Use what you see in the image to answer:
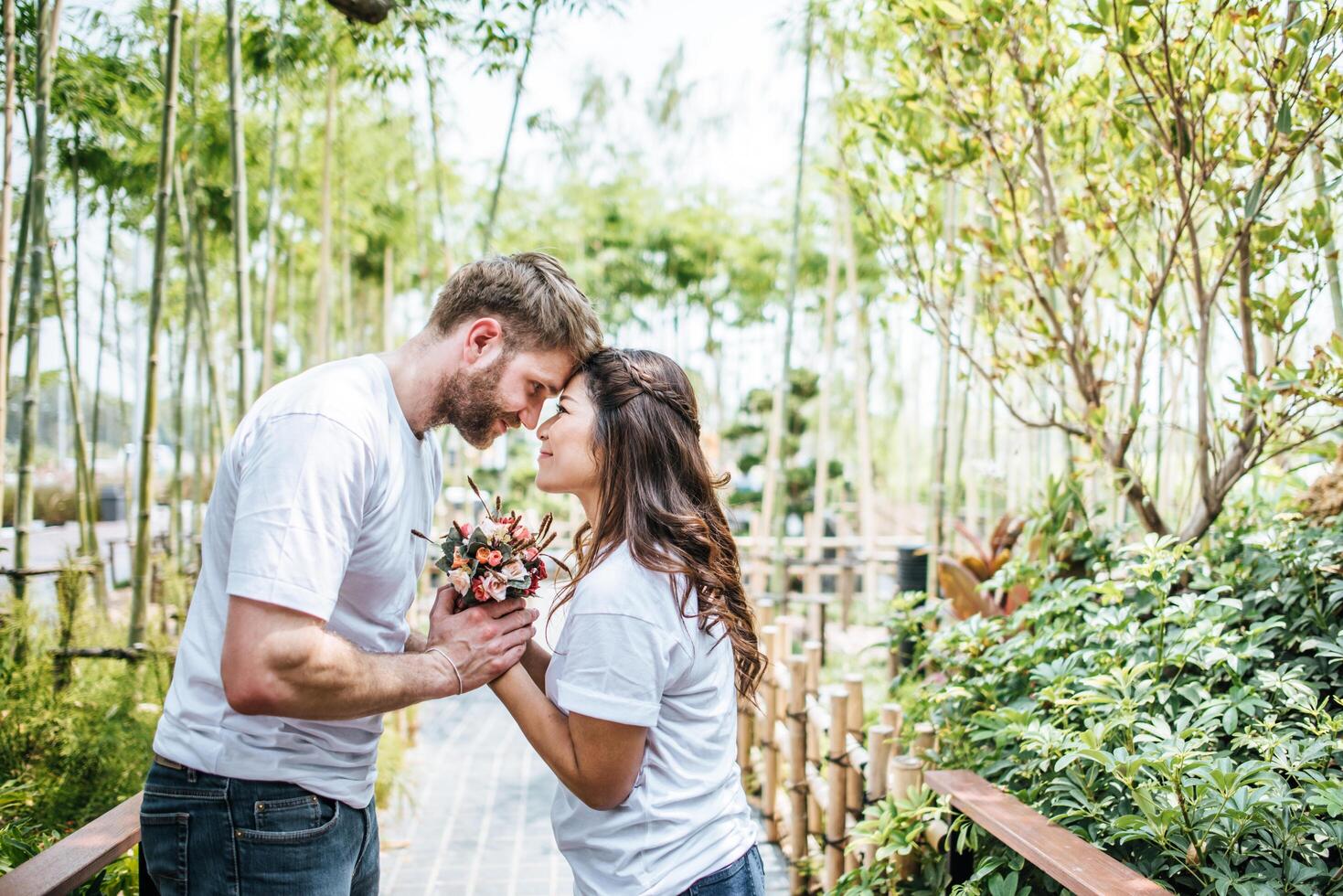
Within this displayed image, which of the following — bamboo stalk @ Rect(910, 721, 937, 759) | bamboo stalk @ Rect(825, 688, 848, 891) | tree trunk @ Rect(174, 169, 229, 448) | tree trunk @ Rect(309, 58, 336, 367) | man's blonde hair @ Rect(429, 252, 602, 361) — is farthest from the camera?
tree trunk @ Rect(309, 58, 336, 367)

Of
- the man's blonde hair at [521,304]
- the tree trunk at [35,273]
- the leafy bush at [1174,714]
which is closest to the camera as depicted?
the leafy bush at [1174,714]

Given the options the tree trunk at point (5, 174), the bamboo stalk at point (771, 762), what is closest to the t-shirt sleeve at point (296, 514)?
the tree trunk at point (5, 174)

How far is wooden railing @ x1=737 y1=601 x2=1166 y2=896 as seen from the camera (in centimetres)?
143

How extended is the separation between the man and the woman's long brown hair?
0.43 feet

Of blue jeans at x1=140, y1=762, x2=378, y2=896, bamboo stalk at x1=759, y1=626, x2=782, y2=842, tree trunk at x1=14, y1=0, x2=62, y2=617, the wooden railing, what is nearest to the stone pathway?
bamboo stalk at x1=759, y1=626, x2=782, y2=842

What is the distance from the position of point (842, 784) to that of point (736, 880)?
1425 mm

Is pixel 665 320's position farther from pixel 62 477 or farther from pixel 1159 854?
pixel 1159 854

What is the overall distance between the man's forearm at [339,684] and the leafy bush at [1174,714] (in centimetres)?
106

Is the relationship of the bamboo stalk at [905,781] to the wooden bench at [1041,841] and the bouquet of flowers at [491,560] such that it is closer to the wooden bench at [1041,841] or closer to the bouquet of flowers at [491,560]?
the wooden bench at [1041,841]

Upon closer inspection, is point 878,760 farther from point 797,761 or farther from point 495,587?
point 495,587

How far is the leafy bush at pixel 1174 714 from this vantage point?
1.38m

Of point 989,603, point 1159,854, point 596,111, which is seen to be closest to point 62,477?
point 596,111

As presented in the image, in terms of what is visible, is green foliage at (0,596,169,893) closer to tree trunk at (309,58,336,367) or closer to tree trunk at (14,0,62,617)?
tree trunk at (14,0,62,617)

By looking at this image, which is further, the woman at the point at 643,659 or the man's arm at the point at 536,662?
the man's arm at the point at 536,662
